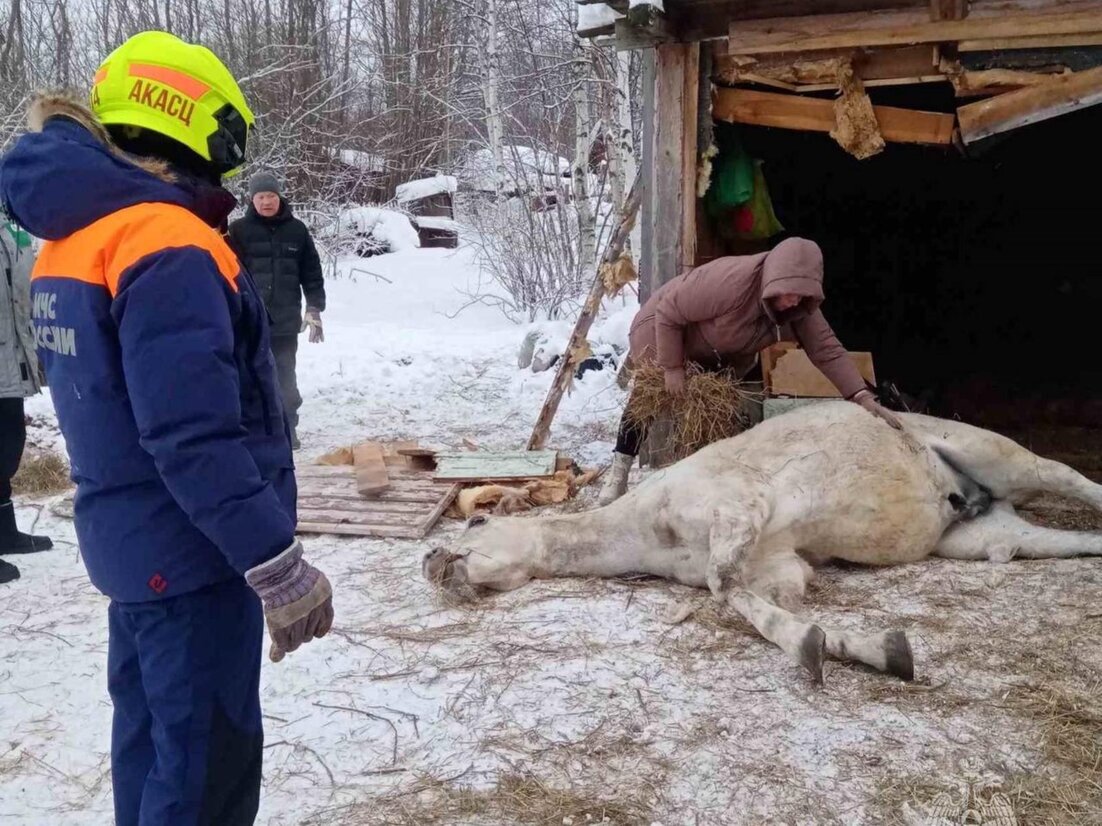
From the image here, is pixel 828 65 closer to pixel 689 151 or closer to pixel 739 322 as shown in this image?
pixel 689 151

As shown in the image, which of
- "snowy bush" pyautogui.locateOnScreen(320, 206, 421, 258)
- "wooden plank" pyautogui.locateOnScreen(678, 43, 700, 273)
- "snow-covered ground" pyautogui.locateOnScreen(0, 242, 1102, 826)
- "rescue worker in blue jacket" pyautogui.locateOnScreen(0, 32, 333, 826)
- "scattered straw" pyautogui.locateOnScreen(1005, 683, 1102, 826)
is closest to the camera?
"rescue worker in blue jacket" pyautogui.locateOnScreen(0, 32, 333, 826)

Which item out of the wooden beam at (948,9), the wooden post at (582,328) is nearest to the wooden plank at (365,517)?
the wooden post at (582,328)

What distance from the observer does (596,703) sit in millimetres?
3555

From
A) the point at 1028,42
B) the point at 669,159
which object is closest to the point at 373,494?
the point at 669,159

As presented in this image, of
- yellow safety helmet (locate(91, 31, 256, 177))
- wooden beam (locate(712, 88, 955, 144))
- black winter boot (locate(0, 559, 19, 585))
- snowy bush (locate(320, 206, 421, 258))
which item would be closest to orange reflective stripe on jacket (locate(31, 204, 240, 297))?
yellow safety helmet (locate(91, 31, 256, 177))

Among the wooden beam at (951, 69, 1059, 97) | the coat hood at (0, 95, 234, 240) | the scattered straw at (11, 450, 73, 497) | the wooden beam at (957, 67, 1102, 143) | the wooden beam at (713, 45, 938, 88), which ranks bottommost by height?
the scattered straw at (11, 450, 73, 497)

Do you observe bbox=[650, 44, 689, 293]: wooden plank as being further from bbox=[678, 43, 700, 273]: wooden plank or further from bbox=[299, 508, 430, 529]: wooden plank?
bbox=[299, 508, 430, 529]: wooden plank

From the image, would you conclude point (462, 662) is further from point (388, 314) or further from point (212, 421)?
point (388, 314)

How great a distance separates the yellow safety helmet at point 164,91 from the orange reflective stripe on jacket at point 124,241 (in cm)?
22

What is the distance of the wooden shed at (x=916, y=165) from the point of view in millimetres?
5805

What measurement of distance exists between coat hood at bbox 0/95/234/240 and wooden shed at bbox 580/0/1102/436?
178 inches

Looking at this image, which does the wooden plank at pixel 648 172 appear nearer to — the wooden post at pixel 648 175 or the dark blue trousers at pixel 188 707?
the wooden post at pixel 648 175

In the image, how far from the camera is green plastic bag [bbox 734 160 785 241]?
7391mm

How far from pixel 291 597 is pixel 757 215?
616 cm
